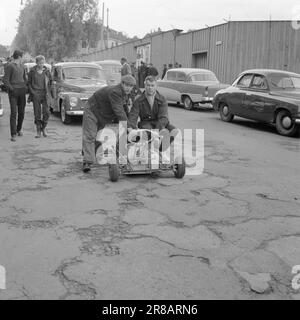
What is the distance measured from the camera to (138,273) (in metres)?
3.98

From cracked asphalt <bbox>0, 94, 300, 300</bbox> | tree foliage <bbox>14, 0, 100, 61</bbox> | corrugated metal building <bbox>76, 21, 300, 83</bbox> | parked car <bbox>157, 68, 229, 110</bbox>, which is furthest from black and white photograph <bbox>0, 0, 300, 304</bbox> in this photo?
tree foliage <bbox>14, 0, 100, 61</bbox>

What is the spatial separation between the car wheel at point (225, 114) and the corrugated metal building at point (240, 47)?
9.28m

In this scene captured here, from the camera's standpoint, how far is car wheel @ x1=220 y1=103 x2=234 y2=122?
1502cm

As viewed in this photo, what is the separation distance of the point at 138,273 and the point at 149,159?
343cm

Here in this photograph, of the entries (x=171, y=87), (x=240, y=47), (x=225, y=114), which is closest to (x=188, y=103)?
(x=171, y=87)

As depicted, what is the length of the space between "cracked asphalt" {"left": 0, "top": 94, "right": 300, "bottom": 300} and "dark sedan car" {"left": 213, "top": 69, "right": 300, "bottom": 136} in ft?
12.4

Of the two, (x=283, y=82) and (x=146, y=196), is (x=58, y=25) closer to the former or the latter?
(x=283, y=82)

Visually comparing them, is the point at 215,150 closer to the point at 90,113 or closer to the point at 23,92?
the point at 90,113

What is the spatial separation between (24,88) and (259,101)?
20.5 ft

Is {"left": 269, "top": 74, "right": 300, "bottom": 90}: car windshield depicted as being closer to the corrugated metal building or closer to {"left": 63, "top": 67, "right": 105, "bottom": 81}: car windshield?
{"left": 63, "top": 67, "right": 105, "bottom": 81}: car windshield

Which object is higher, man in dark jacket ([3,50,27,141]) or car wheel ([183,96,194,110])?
man in dark jacket ([3,50,27,141])

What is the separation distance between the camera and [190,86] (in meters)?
18.6
